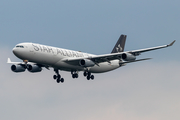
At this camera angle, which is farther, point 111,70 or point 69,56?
point 111,70

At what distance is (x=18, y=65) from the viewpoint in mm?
81750

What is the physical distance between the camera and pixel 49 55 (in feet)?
248

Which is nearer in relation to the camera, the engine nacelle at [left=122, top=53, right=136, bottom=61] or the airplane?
the airplane

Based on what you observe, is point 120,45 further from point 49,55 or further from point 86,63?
point 49,55

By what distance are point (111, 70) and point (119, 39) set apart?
350 inches

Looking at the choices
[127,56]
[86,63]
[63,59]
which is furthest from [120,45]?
[63,59]

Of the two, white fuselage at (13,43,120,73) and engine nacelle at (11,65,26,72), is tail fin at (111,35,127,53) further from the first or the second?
engine nacelle at (11,65,26,72)

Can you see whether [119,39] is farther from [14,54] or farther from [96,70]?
[14,54]

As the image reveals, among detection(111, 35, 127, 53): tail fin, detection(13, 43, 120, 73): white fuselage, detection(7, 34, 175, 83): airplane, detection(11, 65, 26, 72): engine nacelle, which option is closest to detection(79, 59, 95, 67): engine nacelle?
detection(7, 34, 175, 83): airplane

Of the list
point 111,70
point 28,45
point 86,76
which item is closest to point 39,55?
point 28,45

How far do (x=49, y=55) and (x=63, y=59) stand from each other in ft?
11.6

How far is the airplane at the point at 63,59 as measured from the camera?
7359 cm

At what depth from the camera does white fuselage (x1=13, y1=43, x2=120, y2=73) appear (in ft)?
240

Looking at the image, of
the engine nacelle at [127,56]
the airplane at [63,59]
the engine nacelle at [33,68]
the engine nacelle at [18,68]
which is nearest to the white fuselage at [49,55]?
the airplane at [63,59]
